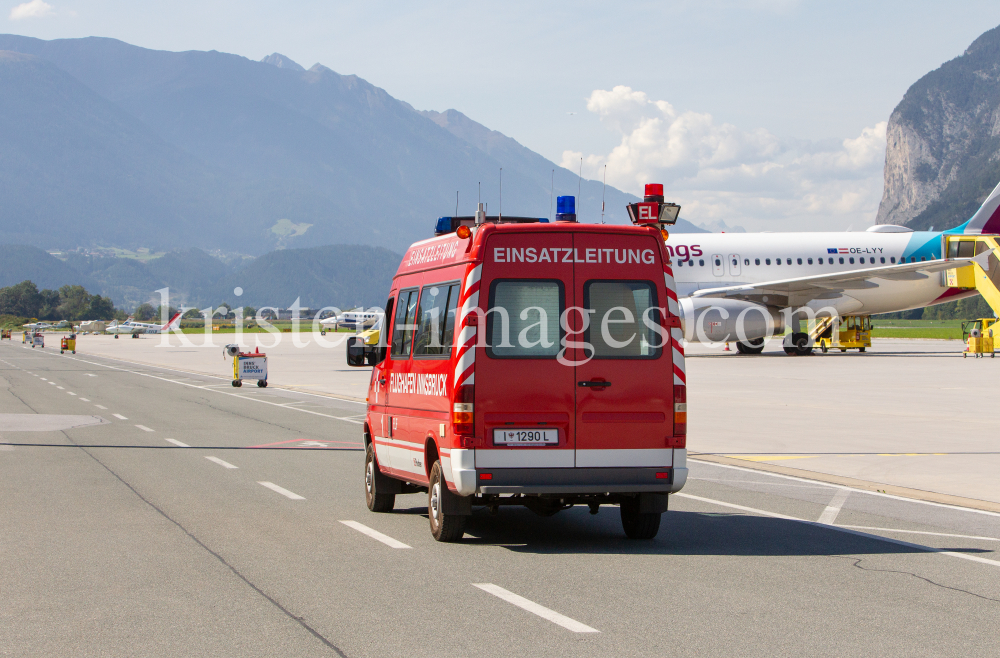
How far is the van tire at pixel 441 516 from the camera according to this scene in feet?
27.6

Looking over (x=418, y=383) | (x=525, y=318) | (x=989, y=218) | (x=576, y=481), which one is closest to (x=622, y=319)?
(x=525, y=318)

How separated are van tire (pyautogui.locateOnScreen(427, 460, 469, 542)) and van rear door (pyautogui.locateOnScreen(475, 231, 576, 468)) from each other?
22.6 inches

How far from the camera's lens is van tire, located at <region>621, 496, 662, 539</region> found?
28.4 feet

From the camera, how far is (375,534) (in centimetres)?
888

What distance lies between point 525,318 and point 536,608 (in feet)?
8.80

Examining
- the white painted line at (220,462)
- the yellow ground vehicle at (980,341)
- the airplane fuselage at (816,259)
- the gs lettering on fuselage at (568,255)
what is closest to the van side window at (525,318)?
the gs lettering on fuselage at (568,255)

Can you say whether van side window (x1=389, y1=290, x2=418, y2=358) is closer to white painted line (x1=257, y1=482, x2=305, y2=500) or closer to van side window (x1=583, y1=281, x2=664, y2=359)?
van side window (x1=583, y1=281, x2=664, y2=359)

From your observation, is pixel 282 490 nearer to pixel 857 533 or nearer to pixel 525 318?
pixel 525 318

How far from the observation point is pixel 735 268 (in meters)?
42.9

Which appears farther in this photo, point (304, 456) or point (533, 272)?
point (304, 456)

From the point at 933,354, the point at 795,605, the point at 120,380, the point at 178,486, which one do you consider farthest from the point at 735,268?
the point at 795,605

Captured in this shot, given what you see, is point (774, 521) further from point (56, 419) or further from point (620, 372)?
point (56, 419)

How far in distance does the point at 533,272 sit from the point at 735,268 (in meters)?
35.9

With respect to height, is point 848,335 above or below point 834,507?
above
